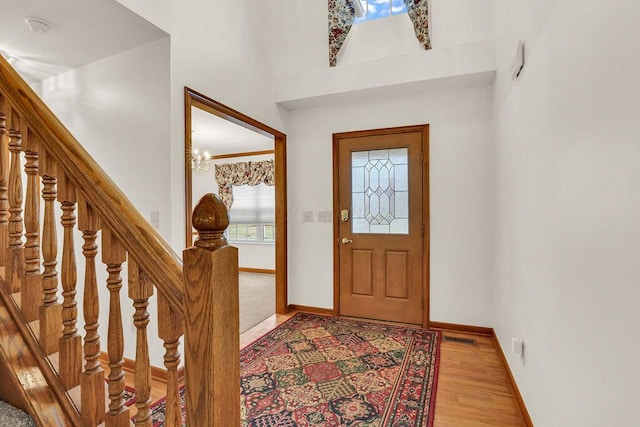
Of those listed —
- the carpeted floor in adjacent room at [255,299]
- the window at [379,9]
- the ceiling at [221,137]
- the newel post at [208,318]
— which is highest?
the window at [379,9]

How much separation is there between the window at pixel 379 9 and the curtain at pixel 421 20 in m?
0.14

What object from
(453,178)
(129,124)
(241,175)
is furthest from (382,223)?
(241,175)

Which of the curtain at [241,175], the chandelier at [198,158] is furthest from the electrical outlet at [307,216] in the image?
the curtain at [241,175]

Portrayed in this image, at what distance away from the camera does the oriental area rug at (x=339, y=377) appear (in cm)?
182

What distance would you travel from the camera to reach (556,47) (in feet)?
4.14

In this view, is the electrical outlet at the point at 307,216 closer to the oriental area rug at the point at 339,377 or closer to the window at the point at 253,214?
the oriental area rug at the point at 339,377

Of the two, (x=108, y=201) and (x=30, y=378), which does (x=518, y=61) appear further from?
(x=30, y=378)

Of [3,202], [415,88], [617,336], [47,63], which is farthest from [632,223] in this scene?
[47,63]

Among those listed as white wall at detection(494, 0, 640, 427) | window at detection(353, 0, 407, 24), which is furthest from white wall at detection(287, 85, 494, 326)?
white wall at detection(494, 0, 640, 427)

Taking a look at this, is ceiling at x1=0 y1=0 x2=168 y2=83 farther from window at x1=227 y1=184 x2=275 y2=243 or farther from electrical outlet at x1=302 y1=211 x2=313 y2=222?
window at x1=227 y1=184 x2=275 y2=243

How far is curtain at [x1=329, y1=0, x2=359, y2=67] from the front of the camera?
3.19 m

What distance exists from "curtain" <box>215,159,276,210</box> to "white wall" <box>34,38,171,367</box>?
11.6ft

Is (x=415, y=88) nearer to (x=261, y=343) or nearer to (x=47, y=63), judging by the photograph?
(x=261, y=343)

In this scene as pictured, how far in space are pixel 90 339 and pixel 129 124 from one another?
180cm
